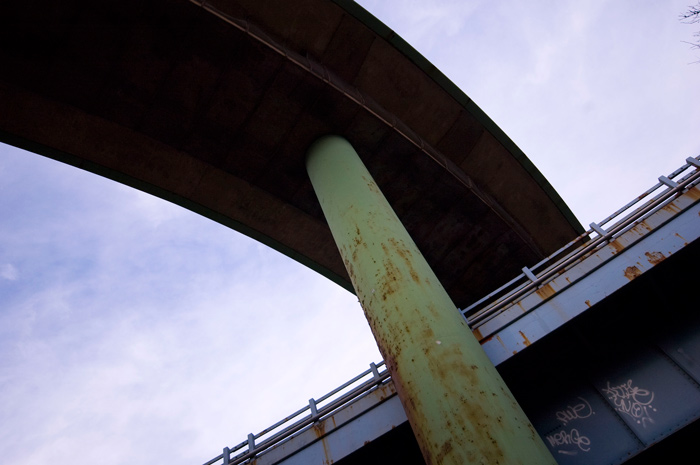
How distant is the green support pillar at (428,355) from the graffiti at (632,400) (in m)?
2.95

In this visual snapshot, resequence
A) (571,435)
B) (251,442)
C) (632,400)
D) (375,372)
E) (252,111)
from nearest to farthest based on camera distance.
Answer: (632,400), (571,435), (375,372), (251,442), (252,111)

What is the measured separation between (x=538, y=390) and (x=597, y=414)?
93cm

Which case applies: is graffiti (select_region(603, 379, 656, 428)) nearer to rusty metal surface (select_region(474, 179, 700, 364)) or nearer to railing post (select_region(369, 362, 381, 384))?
rusty metal surface (select_region(474, 179, 700, 364))

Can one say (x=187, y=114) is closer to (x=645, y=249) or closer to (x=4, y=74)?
(x=4, y=74)

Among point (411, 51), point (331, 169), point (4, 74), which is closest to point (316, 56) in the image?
point (411, 51)

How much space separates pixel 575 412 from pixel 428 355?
144 inches

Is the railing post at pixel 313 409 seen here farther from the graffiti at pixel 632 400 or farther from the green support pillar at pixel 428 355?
the graffiti at pixel 632 400

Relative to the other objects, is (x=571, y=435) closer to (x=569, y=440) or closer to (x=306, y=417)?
(x=569, y=440)

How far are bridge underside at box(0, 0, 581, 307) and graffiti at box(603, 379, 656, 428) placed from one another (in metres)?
6.56

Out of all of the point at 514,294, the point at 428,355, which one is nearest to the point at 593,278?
the point at 514,294

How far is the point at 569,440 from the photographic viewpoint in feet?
21.1

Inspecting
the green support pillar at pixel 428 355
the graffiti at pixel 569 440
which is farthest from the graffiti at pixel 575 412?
the green support pillar at pixel 428 355

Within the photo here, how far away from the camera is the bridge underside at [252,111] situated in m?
8.88

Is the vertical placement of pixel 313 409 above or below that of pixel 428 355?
above
